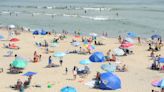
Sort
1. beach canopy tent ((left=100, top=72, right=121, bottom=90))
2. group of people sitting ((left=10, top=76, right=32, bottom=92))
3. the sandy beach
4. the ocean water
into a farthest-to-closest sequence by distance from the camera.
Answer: the ocean water, the sandy beach, beach canopy tent ((left=100, top=72, right=121, bottom=90)), group of people sitting ((left=10, top=76, right=32, bottom=92))

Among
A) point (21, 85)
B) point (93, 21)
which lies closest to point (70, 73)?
point (21, 85)

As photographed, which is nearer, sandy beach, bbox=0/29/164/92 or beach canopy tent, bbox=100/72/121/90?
beach canopy tent, bbox=100/72/121/90

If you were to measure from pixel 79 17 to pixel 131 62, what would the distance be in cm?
3797

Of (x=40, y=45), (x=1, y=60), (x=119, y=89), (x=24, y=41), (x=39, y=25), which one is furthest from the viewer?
(x=39, y=25)

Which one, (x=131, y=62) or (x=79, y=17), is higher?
(x=79, y=17)

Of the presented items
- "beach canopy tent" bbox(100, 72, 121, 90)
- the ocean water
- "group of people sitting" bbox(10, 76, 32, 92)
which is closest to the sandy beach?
"group of people sitting" bbox(10, 76, 32, 92)

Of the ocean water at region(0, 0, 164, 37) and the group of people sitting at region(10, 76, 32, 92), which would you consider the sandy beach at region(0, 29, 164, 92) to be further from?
the ocean water at region(0, 0, 164, 37)

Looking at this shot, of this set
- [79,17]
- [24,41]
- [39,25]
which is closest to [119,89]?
[24,41]

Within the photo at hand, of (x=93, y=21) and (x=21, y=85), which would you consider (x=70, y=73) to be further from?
(x=93, y=21)

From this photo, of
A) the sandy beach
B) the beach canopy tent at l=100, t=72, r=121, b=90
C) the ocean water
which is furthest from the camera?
the ocean water

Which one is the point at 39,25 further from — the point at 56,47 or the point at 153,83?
the point at 153,83

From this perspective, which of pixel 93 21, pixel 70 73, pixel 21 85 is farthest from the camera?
pixel 93 21

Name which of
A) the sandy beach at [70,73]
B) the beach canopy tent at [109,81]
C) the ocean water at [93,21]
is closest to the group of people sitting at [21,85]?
the sandy beach at [70,73]

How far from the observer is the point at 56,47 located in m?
37.3
